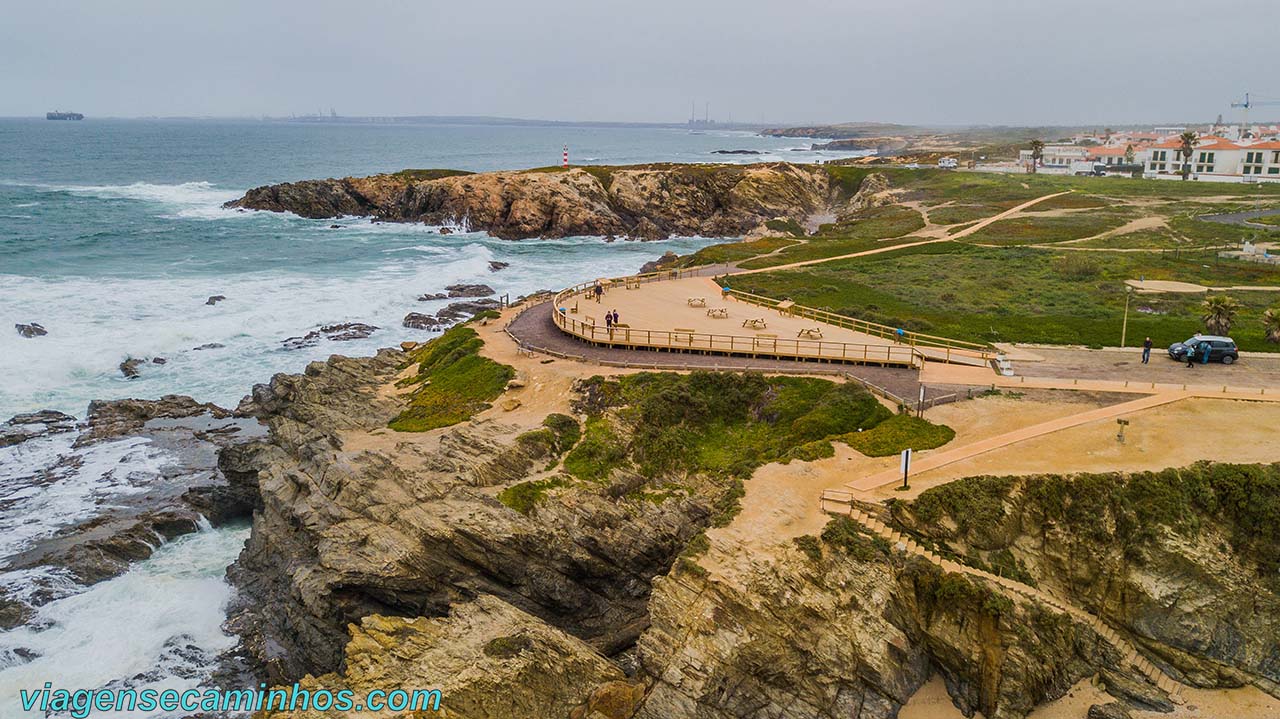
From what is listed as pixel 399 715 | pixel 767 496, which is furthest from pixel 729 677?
pixel 399 715

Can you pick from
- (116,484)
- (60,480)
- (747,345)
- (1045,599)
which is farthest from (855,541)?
(60,480)

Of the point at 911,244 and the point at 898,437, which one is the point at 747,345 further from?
the point at 911,244

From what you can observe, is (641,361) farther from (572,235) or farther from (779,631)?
(572,235)

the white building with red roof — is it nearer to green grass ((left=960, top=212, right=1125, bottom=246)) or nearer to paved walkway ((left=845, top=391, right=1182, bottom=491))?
green grass ((left=960, top=212, right=1125, bottom=246))

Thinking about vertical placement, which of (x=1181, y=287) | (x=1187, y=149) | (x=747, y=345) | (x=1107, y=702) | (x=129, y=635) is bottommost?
(x=129, y=635)

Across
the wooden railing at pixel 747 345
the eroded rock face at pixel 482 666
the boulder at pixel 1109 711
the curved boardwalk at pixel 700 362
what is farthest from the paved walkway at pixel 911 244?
the boulder at pixel 1109 711

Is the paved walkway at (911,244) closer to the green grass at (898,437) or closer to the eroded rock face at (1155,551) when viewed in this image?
the green grass at (898,437)

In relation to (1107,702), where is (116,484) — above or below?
below
